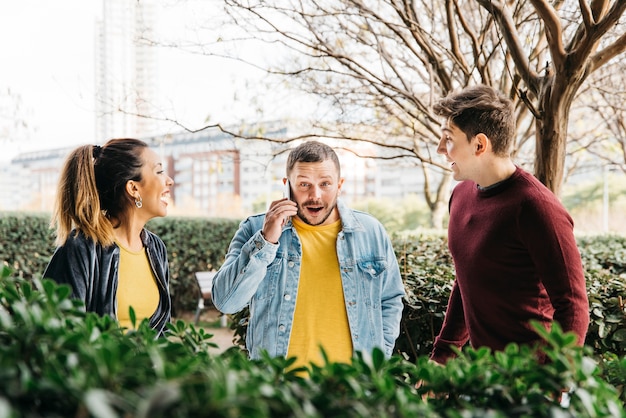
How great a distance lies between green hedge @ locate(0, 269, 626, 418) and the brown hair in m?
1.15

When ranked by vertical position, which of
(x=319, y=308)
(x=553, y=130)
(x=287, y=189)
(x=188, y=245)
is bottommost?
(x=188, y=245)

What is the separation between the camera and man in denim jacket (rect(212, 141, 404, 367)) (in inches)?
101

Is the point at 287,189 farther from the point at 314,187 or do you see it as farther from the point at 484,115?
the point at 484,115

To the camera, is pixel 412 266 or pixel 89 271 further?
pixel 412 266

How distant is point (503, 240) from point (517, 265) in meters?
0.10

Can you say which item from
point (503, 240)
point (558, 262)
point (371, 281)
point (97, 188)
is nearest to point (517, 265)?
point (503, 240)

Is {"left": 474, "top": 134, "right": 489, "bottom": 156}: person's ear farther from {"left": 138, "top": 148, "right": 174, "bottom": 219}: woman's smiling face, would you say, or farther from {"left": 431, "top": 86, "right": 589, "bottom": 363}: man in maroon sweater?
{"left": 138, "top": 148, "right": 174, "bottom": 219}: woman's smiling face

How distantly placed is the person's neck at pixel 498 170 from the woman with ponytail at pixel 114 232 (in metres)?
1.48

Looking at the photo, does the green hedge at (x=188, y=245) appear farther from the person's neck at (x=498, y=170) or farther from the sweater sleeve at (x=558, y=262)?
the sweater sleeve at (x=558, y=262)

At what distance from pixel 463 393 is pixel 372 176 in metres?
36.0

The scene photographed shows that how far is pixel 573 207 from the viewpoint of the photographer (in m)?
28.9

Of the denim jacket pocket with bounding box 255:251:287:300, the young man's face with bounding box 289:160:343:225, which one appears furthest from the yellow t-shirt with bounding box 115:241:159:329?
the young man's face with bounding box 289:160:343:225

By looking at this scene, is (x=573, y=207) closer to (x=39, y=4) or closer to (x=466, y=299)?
(x=39, y=4)

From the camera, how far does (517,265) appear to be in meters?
2.25
